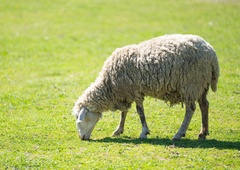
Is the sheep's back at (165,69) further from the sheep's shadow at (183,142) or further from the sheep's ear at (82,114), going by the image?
the sheep's shadow at (183,142)

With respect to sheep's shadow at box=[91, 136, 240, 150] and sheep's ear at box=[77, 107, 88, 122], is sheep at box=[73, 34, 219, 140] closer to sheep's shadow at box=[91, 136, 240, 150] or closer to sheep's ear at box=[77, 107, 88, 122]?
sheep's ear at box=[77, 107, 88, 122]

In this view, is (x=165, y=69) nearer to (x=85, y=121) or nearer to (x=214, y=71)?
(x=214, y=71)

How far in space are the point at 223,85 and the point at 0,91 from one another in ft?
24.1

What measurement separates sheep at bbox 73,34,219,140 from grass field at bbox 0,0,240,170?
57cm

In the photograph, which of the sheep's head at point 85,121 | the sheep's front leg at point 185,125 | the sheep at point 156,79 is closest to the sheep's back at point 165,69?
the sheep at point 156,79

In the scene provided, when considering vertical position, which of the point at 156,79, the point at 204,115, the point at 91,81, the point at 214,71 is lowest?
the point at 91,81

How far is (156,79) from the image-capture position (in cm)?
1082

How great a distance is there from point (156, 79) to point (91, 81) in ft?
20.4

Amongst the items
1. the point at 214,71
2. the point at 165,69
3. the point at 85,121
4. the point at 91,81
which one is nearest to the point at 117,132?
the point at 85,121

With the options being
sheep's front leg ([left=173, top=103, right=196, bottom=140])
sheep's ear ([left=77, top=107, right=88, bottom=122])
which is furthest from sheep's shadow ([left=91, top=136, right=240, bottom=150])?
sheep's ear ([left=77, top=107, right=88, bottom=122])

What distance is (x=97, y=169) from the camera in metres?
8.91

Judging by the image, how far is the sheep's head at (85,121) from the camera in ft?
36.3

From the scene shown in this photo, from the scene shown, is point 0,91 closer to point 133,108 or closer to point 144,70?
point 133,108

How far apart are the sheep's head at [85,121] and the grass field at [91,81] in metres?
0.26
